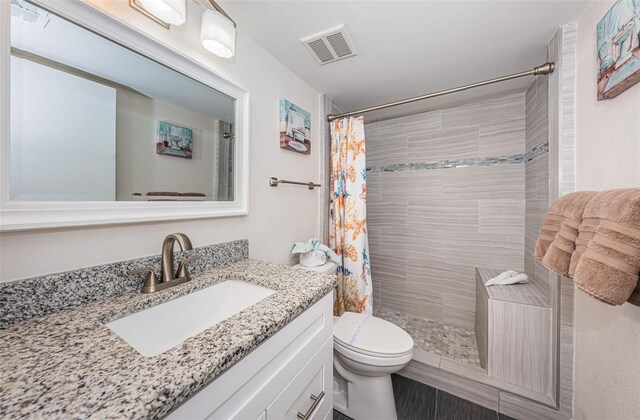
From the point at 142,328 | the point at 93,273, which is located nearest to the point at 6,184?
the point at 93,273

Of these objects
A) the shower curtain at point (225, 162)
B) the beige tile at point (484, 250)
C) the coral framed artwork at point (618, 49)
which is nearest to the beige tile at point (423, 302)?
the beige tile at point (484, 250)

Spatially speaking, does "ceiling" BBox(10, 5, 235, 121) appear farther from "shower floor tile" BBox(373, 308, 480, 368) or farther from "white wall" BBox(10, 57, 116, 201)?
"shower floor tile" BBox(373, 308, 480, 368)

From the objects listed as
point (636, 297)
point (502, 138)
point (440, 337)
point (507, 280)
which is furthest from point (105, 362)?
point (502, 138)

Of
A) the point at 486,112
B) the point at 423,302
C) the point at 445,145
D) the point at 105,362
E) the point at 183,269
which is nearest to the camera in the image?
the point at 105,362

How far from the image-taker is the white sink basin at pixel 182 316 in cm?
71

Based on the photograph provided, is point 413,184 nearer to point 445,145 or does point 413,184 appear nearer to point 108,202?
point 445,145

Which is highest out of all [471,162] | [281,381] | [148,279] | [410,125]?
[410,125]

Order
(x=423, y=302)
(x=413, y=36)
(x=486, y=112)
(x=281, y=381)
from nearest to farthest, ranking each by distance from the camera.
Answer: (x=281, y=381) < (x=413, y=36) < (x=486, y=112) < (x=423, y=302)

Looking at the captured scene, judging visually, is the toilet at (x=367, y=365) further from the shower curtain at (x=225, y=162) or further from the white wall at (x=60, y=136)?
the white wall at (x=60, y=136)

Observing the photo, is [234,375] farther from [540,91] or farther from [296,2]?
[540,91]

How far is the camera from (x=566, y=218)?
85 cm

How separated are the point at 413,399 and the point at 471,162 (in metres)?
1.87

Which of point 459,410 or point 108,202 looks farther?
point 459,410

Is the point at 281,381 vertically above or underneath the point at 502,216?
underneath
